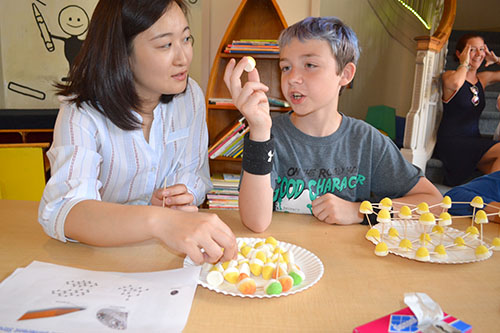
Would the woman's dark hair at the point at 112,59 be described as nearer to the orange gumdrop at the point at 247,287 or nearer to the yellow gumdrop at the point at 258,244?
the yellow gumdrop at the point at 258,244

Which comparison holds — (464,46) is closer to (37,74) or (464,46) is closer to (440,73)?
(440,73)

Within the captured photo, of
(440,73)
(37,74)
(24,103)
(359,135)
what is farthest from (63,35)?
(440,73)

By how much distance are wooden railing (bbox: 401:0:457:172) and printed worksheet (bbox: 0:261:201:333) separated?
11.0 feet

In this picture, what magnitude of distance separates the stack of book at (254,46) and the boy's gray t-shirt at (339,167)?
1309 millimetres

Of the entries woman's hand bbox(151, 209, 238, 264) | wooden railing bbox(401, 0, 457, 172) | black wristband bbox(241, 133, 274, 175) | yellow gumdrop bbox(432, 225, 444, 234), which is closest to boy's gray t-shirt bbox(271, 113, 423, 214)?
black wristband bbox(241, 133, 274, 175)

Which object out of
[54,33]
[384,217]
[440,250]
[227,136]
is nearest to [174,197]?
[384,217]

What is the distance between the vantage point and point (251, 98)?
3.22 ft

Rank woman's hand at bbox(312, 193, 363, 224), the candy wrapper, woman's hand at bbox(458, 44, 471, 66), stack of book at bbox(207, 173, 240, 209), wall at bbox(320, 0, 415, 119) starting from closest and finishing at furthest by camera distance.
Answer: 1. the candy wrapper
2. woman's hand at bbox(312, 193, 363, 224)
3. stack of book at bbox(207, 173, 240, 209)
4. woman's hand at bbox(458, 44, 471, 66)
5. wall at bbox(320, 0, 415, 119)

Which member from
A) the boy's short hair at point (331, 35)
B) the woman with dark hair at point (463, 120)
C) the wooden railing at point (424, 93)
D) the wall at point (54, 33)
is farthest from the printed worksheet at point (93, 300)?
the woman with dark hair at point (463, 120)

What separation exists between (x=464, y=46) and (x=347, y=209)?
11.8ft

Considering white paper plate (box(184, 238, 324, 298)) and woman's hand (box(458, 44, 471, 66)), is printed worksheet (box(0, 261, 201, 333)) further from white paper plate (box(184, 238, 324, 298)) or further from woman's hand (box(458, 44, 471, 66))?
woman's hand (box(458, 44, 471, 66))

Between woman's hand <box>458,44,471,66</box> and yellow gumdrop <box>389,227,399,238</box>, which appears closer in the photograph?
yellow gumdrop <box>389,227,399,238</box>

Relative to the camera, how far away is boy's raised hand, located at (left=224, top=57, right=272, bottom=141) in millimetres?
965

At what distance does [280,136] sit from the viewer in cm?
139
